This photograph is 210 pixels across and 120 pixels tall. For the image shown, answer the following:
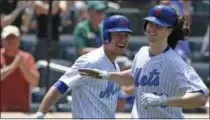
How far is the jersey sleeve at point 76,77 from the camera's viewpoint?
18.1 ft

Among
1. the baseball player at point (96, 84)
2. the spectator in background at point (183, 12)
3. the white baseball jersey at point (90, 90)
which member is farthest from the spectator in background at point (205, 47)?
the white baseball jersey at point (90, 90)

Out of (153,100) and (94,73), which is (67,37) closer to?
(94,73)

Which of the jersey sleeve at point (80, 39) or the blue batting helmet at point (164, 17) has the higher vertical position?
the blue batting helmet at point (164, 17)

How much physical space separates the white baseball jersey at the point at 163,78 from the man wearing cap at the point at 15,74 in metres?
3.01

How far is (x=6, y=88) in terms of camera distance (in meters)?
8.21

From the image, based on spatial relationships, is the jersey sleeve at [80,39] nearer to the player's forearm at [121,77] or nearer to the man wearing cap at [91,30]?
the man wearing cap at [91,30]

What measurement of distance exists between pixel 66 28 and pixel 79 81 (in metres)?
5.30

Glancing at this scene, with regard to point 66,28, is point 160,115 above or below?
above

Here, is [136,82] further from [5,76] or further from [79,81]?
[5,76]

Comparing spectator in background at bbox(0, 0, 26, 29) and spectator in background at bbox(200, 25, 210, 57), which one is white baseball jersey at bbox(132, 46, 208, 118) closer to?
spectator in background at bbox(0, 0, 26, 29)

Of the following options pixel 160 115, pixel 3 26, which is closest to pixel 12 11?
pixel 3 26

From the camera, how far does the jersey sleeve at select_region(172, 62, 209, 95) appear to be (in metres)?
4.91

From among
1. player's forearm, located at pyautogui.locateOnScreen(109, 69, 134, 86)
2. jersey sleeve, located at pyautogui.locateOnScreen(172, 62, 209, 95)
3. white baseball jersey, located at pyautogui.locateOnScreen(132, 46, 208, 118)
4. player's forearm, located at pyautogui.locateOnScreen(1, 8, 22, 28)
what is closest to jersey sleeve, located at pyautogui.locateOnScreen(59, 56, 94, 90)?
player's forearm, located at pyautogui.locateOnScreen(109, 69, 134, 86)

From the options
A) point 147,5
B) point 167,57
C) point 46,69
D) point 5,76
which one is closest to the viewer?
point 167,57
